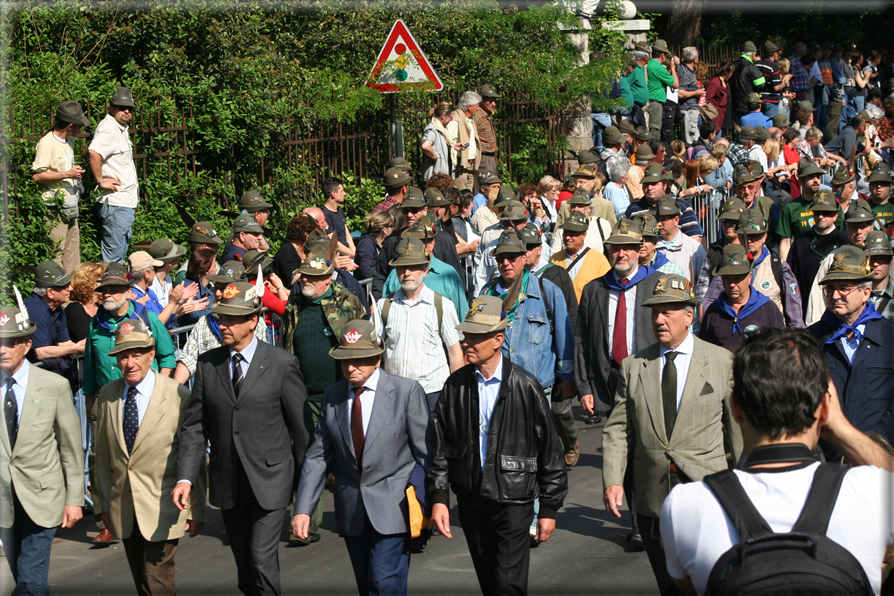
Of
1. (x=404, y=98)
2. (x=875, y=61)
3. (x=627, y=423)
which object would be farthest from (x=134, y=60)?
(x=875, y=61)

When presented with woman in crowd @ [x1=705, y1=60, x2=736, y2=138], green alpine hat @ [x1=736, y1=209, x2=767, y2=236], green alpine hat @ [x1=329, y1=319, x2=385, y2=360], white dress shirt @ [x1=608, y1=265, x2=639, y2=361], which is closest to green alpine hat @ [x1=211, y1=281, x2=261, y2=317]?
green alpine hat @ [x1=329, y1=319, x2=385, y2=360]

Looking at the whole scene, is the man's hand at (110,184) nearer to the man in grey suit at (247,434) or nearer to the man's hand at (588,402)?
the man in grey suit at (247,434)

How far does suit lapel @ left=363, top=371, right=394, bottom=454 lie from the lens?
5574 mm

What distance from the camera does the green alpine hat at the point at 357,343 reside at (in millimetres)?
5644

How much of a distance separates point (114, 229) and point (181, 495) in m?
5.97

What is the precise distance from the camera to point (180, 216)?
39.2ft

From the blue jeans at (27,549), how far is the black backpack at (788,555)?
14.4ft

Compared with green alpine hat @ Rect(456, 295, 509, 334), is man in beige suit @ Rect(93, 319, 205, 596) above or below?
below

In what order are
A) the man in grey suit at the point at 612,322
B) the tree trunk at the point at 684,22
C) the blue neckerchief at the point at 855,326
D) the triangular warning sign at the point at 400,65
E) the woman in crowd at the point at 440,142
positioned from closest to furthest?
the blue neckerchief at the point at 855,326
the man in grey suit at the point at 612,322
the triangular warning sign at the point at 400,65
the woman in crowd at the point at 440,142
the tree trunk at the point at 684,22

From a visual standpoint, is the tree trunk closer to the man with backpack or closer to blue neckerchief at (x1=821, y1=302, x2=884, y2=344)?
blue neckerchief at (x1=821, y1=302, x2=884, y2=344)

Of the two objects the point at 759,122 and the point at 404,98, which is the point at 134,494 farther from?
the point at 759,122

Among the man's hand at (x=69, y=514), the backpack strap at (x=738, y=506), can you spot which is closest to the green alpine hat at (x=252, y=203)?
the man's hand at (x=69, y=514)

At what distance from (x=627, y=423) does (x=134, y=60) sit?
31.4 ft

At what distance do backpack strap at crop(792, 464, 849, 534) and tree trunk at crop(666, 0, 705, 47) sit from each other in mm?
25576
